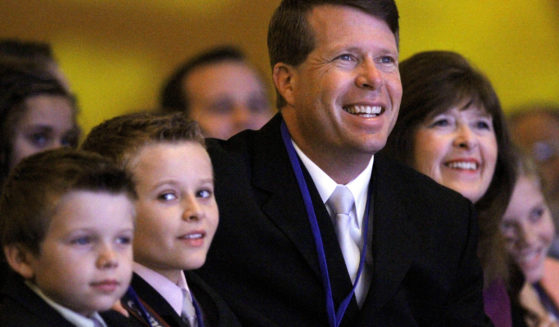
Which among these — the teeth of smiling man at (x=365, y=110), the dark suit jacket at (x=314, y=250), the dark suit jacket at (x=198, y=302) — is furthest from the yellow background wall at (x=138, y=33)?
the dark suit jacket at (x=198, y=302)

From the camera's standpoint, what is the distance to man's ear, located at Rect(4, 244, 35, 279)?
1.67 meters

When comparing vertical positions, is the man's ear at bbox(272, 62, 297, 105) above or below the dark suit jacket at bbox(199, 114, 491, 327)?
above

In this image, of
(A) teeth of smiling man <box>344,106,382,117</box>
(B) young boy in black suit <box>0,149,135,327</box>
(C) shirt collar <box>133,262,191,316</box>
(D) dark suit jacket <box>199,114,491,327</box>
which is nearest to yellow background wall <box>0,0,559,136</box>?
(D) dark suit jacket <box>199,114,491,327</box>

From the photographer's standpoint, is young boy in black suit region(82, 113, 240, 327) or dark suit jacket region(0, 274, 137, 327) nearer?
dark suit jacket region(0, 274, 137, 327)

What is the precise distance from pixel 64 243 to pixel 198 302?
51cm

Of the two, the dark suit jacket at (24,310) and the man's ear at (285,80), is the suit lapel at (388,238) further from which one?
the dark suit jacket at (24,310)

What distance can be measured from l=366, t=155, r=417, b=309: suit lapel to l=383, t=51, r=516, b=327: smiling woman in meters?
0.43

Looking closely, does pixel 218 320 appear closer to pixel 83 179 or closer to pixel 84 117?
pixel 83 179

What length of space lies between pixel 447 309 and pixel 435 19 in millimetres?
2699

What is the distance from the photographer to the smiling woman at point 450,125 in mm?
3025

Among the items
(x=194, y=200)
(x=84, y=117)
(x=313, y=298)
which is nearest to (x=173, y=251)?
(x=194, y=200)

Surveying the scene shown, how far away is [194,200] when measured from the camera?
1.94m

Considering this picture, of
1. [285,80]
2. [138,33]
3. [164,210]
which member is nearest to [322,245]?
[285,80]

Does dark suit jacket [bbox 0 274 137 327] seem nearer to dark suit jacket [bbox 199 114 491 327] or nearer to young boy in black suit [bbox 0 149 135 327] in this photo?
young boy in black suit [bbox 0 149 135 327]
